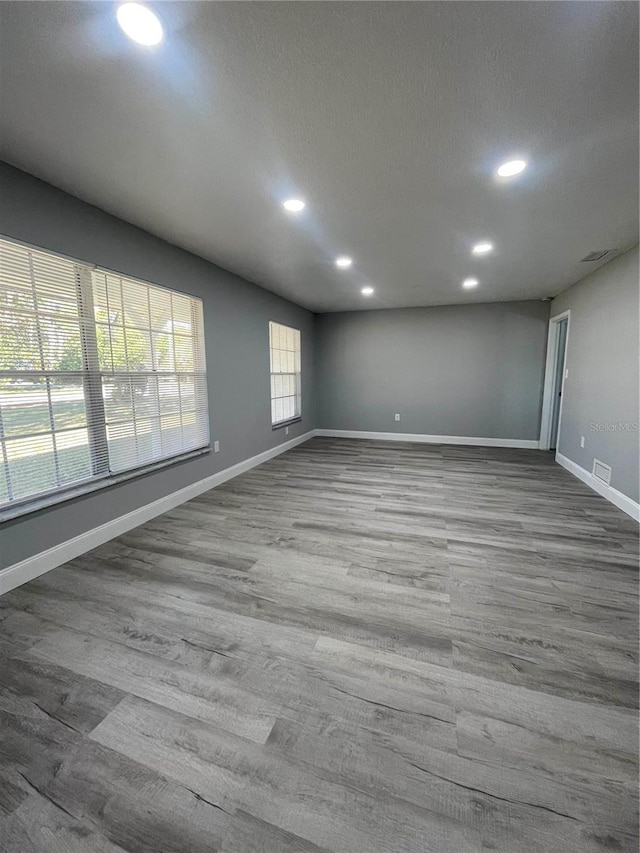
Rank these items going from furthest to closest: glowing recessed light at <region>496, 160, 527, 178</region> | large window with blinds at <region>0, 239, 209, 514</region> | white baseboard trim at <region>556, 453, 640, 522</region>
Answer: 1. white baseboard trim at <region>556, 453, 640, 522</region>
2. large window with blinds at <region>0, 239, 209, 514</region>
3. glowing recessed light at <region>496, 160, 527, 178</region>

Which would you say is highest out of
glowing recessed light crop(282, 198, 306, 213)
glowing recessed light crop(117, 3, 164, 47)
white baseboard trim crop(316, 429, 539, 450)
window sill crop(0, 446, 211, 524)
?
glowing recessed light crop(282, 198, 306, 213)

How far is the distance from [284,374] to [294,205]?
3263 millimetres

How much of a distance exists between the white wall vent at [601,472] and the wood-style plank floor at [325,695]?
1.07 metres

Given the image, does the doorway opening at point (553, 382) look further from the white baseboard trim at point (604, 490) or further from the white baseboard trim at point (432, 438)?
the white baseboard trim at point (604, 490)

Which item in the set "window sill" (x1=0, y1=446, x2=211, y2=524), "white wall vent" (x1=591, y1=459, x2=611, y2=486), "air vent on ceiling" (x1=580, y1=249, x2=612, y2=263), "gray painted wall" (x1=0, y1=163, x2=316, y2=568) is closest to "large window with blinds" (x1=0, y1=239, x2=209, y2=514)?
"window sill" (x1=0, y1=446, x2=211, y2=524)

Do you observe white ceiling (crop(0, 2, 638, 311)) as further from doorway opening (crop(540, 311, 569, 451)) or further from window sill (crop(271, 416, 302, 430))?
window sill (crop(271, 416, 302, 430))

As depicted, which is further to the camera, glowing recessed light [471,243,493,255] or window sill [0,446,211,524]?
glowing recessed light [471,243,493,255]

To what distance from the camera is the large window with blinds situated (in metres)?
2.05

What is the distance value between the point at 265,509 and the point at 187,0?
3059 millimetres

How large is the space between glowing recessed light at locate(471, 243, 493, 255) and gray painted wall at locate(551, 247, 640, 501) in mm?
1293

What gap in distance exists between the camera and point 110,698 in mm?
1383

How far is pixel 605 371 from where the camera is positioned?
3.57 meters

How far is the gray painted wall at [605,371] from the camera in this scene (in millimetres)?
3145

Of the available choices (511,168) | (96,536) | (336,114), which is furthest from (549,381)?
(96,536)
